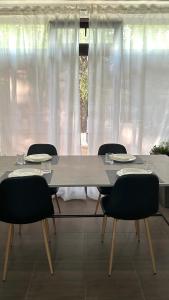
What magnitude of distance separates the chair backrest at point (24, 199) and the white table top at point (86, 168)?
116 mm

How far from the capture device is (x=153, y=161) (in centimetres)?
301

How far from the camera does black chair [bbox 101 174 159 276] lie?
2252 millimetres

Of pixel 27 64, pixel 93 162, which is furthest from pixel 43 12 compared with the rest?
pixel 93 162

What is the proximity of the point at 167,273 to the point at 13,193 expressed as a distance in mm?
1388

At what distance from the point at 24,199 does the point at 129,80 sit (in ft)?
8.00

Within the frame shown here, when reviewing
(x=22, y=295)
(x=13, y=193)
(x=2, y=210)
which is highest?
(x=13, y=193)

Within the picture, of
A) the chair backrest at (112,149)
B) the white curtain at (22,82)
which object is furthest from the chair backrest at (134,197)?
the white curtain at (22,82)

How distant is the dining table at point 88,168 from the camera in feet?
7.66

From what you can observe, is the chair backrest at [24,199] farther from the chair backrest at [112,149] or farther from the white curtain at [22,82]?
the white curtain at [22,82]

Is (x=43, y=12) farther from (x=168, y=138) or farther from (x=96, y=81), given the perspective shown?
(x=168, y=138)

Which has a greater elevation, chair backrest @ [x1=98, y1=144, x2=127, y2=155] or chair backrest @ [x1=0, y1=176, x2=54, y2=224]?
chair backrest @ [x1=98, y1=144, x2=127, y2=155]

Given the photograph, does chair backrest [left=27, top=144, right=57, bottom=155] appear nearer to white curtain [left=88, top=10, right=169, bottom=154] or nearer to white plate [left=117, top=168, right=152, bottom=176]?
white curtain [left=88, top=10, right=169, bottom=154]

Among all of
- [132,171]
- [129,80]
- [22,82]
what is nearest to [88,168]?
[132,171]

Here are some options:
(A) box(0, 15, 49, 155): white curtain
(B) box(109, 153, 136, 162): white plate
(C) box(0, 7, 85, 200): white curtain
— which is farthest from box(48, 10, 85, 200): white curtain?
(B) box(109, 153, 136, 162): white plate
